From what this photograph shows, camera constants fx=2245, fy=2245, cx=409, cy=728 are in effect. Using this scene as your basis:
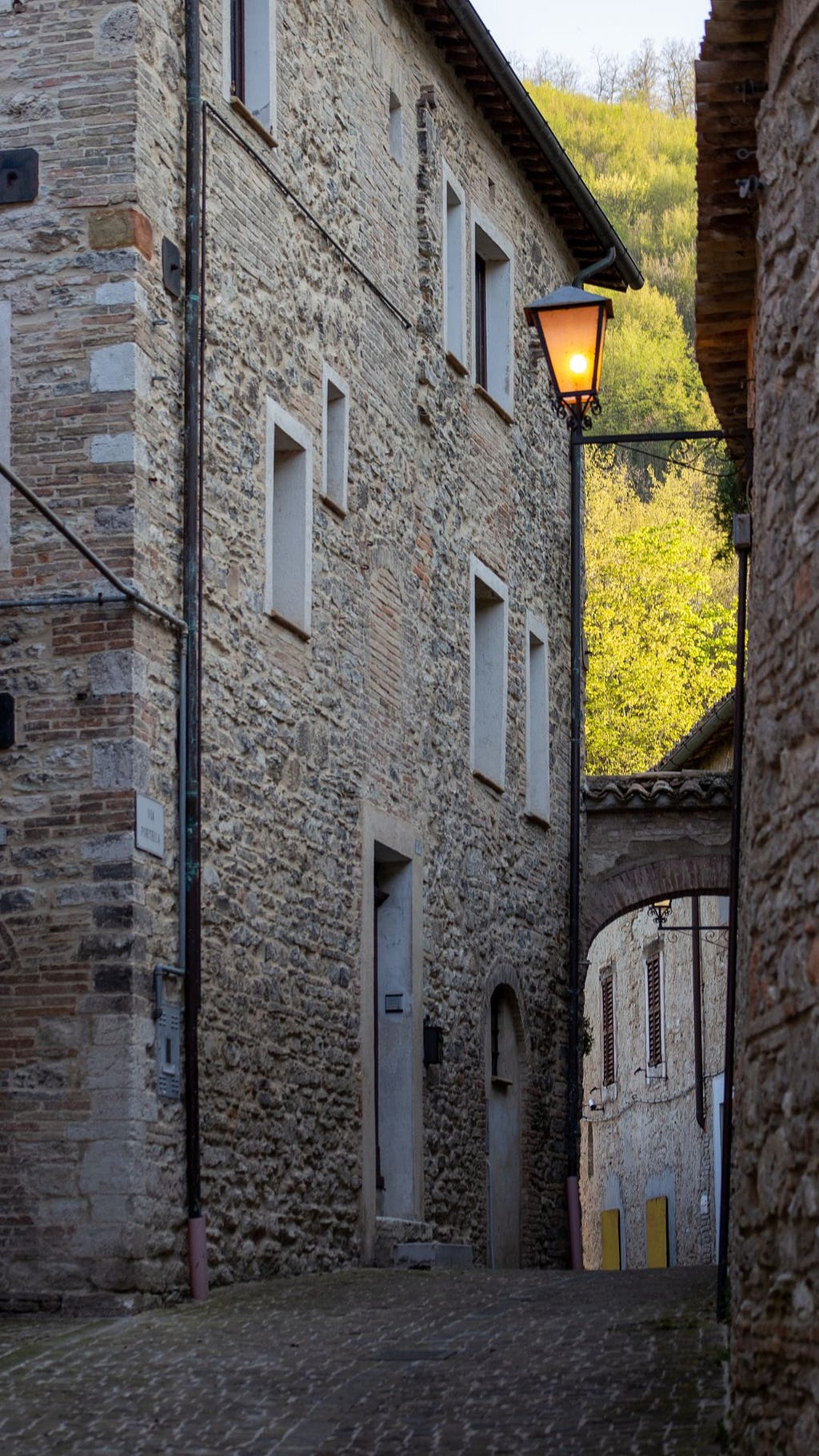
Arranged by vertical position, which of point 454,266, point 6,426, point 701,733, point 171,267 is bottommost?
point 6,426

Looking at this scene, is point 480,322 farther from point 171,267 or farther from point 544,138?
point 171,267

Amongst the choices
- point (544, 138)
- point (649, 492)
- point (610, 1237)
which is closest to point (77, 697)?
point (544, 138)

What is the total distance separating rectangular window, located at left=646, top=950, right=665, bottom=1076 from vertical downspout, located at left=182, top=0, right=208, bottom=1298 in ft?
56.3

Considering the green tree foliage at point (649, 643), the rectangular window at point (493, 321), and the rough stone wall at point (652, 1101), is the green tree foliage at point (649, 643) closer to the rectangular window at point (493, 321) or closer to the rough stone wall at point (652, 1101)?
the rough stone wall at point (652, 1101)

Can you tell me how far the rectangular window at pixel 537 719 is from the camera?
59.2ft

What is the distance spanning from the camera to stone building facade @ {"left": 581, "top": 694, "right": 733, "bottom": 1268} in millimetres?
24594

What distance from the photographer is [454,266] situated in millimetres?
16875

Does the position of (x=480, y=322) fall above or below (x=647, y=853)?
above

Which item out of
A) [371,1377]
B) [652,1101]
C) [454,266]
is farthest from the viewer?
[652,1101]

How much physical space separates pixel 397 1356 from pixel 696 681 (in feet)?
87.5

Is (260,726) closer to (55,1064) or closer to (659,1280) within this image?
(55,1064)

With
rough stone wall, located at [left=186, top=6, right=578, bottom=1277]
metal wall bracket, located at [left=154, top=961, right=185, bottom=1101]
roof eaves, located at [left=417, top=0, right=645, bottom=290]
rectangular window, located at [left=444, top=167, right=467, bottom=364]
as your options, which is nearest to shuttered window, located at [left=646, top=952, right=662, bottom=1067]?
rough stone wall, located at [left=186, top=6, right=578, bottom=1277]

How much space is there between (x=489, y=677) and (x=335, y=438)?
3.62 meters

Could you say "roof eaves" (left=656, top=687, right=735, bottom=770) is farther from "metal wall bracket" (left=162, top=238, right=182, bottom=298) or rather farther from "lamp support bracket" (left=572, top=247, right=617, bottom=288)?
"metal wall bracket" (left=162, top=238, right=182, bottom=298)
